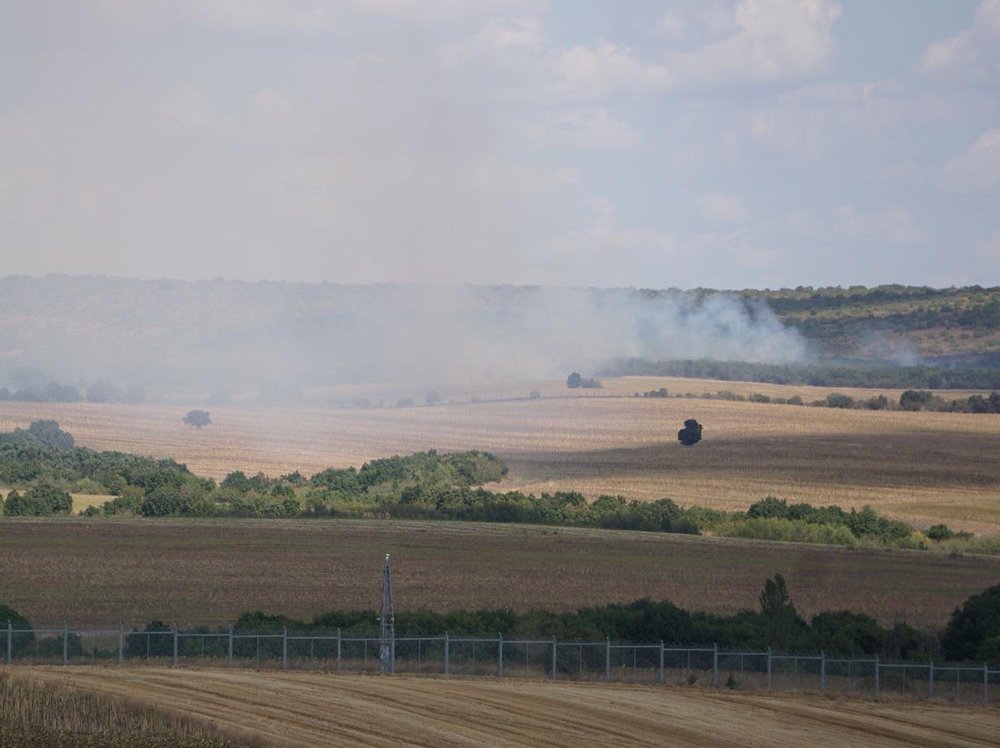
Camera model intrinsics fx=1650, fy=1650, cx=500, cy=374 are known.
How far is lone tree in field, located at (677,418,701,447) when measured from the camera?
122062mm

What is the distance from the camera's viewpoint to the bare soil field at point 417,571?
193 feet

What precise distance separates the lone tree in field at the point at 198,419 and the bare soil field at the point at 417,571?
57.2 meters

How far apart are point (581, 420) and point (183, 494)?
5256 cm

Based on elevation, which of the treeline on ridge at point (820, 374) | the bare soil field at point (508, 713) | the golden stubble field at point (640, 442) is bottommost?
the bare soil field at point (508, 713)

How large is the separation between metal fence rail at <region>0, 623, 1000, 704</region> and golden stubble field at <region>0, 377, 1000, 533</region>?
41.3 m

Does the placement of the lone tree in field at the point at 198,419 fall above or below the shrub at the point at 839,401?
below

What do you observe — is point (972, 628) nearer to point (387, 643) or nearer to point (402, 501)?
point (387, 643)

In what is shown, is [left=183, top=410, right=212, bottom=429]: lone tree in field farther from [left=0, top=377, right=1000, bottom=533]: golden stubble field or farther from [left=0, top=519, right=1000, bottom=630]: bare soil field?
[left=0, top=519, right=1000, bottom=630]: bare soil field

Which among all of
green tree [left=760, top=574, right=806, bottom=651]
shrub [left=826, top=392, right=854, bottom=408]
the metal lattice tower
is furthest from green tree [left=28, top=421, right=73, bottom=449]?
the metal lattice tower

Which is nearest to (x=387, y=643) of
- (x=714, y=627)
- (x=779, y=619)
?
(x=714, y=627)

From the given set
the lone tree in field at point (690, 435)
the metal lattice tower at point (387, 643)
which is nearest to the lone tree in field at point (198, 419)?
the lone tree in field at point (690, 435)

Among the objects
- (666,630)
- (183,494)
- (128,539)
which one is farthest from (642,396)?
(666,630)

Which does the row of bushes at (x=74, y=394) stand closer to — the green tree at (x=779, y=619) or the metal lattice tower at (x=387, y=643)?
the green tree at (x=779, y=619)

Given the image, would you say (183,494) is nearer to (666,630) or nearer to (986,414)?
(666,630)
